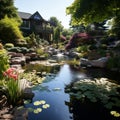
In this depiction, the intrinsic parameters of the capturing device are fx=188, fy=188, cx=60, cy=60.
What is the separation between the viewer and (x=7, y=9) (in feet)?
84.7

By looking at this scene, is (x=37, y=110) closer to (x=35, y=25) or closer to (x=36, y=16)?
(x=35, y=25)

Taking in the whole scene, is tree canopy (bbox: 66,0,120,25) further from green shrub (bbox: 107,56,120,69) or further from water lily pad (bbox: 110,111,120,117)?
water lily pad (bbox: 110,111,120,117)

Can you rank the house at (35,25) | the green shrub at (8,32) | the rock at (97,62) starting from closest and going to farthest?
the rock at (97,62) → the green shrub at (8,32) → the house at (35,25)

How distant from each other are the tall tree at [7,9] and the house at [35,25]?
35.0ft

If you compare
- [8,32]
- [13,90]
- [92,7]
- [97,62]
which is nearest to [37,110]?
[13,90]

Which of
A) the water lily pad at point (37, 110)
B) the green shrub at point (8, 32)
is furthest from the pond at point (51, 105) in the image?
the green shrub at point (8, 32)

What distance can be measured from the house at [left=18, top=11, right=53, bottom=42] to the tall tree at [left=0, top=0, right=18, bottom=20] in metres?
10.7

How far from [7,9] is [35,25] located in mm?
14318

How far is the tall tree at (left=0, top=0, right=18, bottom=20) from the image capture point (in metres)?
25.4

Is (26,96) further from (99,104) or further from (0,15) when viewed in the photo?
(0,15)

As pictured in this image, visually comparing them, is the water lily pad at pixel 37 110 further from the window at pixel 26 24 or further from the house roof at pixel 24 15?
the house roof at pixel 24 15

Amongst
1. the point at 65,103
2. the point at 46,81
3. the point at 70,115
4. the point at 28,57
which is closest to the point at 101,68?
the point at 46,81

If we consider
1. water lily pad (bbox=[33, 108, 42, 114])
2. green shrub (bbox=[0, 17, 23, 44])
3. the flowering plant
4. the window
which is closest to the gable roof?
the window

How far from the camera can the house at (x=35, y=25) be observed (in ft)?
127
